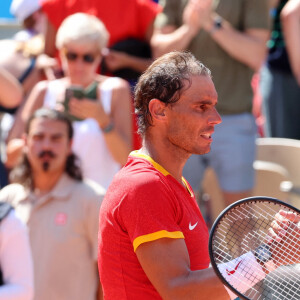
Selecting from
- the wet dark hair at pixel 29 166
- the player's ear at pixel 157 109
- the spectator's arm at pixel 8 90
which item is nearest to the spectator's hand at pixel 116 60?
the wet dark hair at pixel 29 166

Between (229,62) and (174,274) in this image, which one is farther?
(229,62)

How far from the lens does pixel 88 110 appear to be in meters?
4.50

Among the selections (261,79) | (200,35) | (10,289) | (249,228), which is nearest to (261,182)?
(261,79)

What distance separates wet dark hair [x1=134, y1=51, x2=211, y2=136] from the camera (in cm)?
230

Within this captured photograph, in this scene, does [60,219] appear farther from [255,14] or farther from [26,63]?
[255,14]

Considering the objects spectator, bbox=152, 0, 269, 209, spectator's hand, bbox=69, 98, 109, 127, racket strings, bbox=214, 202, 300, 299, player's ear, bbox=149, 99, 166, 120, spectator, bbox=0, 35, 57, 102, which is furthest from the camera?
spectator, bbox=0, 35, 57, 102

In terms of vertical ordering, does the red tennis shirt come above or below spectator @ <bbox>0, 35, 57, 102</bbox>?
above

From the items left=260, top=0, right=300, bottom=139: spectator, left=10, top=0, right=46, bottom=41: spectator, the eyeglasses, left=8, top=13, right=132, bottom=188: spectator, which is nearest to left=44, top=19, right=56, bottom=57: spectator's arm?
left=10, top=0, right=46, bottom=41: spectator

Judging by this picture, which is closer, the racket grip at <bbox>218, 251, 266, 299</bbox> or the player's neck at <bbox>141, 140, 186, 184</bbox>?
the racket grip at <bbox>218, 251, 266, 299</bbox>

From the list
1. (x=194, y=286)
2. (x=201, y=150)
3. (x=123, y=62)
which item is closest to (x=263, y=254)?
(x=194, y=286)

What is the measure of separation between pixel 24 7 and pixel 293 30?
2.02 metres

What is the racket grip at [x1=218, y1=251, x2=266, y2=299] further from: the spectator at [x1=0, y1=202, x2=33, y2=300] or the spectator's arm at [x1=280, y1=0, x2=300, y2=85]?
the spectator's arm at [x1=280, y1=0, x2=300, y2=85]

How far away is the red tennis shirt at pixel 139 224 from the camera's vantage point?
2.13m

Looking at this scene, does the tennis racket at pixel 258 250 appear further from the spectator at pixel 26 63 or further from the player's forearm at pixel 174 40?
the spectator at pixel 26 63
